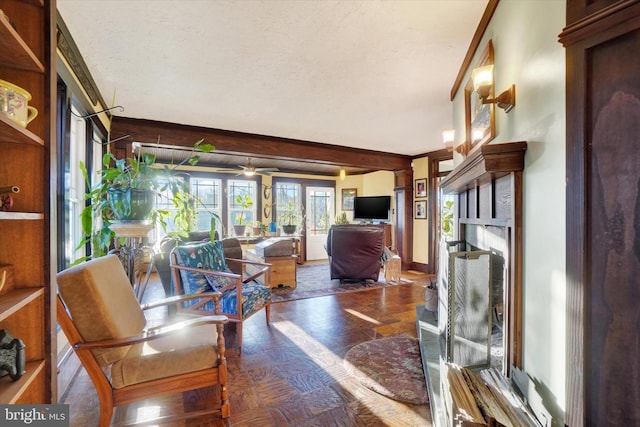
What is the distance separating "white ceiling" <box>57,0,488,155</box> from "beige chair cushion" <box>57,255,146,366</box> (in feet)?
4.97

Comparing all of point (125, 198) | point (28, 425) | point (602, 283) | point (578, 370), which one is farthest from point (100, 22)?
point (578, 370)

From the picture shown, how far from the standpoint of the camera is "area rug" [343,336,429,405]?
192 cm

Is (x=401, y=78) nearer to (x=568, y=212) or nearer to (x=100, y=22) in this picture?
(x=568, y=212)

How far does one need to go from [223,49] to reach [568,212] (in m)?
2.25

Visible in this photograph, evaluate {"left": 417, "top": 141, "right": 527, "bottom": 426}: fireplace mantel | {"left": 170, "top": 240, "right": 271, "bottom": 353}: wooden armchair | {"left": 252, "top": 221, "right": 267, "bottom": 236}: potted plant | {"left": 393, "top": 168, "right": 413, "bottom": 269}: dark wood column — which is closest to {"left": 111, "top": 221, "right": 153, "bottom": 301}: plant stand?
{"left": 170, "top": 240, "right": 271, "bottom": 353}: wooden armchair

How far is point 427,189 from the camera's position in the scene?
5.73 meters

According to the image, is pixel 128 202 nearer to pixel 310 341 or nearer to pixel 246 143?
pixel 310 341

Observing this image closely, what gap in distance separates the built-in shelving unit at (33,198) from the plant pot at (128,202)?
866mm

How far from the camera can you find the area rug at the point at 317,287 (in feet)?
Result: 13.8

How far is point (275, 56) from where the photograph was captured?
7.19ft

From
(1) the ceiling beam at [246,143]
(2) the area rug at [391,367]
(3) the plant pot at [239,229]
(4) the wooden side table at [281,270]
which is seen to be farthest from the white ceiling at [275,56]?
(3) the plant pot at [239,229]

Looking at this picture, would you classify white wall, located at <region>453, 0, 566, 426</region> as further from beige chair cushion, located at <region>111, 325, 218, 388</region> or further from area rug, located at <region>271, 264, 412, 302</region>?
area rug, located at <region>271, 264, 412, 302</region>

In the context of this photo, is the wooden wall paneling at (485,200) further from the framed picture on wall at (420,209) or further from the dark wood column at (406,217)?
the dark wood column at (406,217)

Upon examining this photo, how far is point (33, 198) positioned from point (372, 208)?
257 inches
